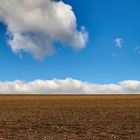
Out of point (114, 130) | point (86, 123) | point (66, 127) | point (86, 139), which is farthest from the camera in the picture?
point (86, 123)

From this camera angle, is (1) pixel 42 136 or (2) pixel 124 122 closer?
(1) pixel 42 136

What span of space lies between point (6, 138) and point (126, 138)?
7.85m

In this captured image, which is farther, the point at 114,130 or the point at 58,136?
the point at 114,130

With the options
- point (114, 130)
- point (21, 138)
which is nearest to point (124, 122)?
point (114, 130)

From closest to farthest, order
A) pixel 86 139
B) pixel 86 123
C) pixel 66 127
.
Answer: pixel 86 139 < pixel 66 127 < pixel 86 123

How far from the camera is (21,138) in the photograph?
25797 mm

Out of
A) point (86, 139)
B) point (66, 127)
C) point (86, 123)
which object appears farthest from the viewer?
point (86, 123)

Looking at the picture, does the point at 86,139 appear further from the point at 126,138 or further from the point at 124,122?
the point at 124,122

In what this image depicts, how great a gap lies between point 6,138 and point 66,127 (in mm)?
6600

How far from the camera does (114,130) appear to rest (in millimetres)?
29281

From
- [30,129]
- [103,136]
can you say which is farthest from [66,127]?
[103,136]

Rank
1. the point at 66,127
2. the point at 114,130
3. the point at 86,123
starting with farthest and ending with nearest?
the point at 86,123 < the point at 66,127 < the point at 114,130

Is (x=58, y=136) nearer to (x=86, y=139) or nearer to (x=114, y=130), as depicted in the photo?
(x=86, y=139)

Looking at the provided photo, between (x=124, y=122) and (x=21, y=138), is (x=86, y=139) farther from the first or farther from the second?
(x=124, y=122)
